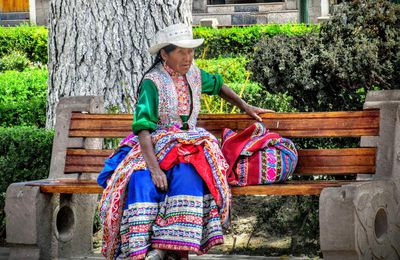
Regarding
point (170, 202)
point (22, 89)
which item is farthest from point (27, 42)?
point (170, 202)

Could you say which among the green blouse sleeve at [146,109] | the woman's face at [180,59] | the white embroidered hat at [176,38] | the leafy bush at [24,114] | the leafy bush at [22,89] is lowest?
the leafy bush at [24,114]

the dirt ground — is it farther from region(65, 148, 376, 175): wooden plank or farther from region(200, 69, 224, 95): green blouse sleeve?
region(200, 69, 224, 95): green blouse sleeve

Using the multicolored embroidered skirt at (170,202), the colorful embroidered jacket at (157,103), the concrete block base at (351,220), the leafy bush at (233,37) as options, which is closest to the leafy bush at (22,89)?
the colorful embroidered jacket at (157,103)

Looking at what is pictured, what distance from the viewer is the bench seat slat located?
5.62 m

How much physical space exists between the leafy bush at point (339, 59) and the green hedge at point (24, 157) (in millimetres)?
1660

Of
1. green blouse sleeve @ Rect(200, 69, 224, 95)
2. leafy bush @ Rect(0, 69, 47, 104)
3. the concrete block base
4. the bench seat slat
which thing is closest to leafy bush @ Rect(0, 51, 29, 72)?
leafy bush @ Rect(0, 69, 47, 104)

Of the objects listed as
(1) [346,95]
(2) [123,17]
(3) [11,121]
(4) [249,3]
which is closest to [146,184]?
(1) [346,95]

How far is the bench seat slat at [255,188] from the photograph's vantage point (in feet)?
18.4

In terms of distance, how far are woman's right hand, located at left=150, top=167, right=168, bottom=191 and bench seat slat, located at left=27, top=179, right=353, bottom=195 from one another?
0.43 meters

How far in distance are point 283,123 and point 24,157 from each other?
83.5 inches

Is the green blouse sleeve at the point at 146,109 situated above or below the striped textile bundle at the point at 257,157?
above

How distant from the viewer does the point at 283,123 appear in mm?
6262

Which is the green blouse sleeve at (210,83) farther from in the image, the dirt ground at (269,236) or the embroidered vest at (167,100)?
the dirt ground at (269,236)

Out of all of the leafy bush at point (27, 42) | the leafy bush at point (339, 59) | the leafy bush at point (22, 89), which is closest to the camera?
the leafy bush at point (339, 59)
